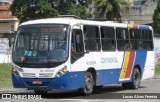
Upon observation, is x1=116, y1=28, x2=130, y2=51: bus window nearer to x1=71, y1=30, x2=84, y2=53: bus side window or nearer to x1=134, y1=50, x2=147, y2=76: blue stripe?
x1=134, y1=50, x2=147, y2=76: blue stripe

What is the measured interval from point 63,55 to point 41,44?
0.89m

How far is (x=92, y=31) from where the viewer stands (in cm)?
1872

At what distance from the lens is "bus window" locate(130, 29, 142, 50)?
2196 centimetres

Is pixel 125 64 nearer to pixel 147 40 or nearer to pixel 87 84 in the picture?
pixel 147 40

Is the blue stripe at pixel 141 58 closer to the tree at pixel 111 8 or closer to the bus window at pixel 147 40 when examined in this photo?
the bus window at pixel 147 40

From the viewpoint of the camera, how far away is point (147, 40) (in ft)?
76.9

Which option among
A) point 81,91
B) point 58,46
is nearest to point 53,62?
point 58,46

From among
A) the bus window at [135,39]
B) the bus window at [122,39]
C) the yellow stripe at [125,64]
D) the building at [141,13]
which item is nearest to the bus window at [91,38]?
the bus window at [122,39]

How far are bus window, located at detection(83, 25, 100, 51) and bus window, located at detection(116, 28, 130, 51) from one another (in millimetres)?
1863

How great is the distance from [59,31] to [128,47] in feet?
17.1

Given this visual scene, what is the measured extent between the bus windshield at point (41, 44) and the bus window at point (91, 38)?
4.06ft

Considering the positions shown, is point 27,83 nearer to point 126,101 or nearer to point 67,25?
point 67,25

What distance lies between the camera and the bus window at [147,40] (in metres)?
23.2

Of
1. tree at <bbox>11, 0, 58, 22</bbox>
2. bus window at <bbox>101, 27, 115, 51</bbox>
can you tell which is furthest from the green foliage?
bus window at <bbox>101, 27, 115, 51</bbox>
